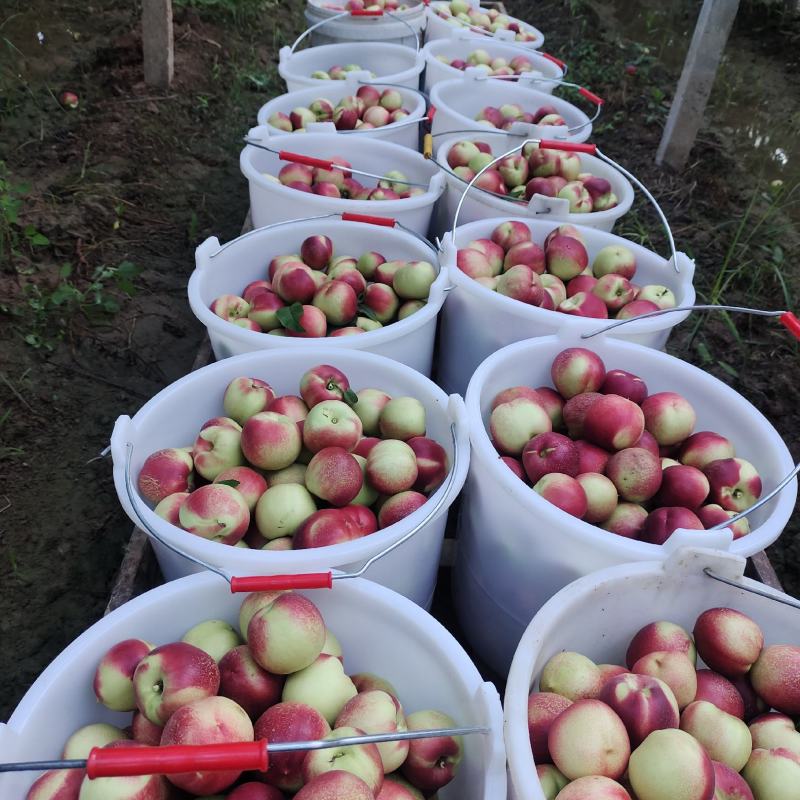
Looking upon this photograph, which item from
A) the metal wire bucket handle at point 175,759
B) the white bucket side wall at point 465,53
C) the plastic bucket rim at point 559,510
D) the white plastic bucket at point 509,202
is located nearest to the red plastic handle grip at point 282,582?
the metal wire bucket handle at point 175,759

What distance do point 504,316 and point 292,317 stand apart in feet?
2.20

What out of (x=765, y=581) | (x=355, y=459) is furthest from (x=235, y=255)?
(x=765, y=581)

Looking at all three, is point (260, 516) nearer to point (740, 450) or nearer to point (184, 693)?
point (184, 693)

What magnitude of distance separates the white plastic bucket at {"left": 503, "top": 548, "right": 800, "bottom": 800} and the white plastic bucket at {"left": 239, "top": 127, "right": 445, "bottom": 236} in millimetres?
1687

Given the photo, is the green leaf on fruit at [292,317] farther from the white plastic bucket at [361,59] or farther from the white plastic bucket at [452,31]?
the white plastic bucket at [452,31]

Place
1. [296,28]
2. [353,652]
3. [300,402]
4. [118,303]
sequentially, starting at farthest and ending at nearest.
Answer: [296,28], [118,303], [300,402], [353,652]

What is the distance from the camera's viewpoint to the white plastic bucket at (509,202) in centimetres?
267

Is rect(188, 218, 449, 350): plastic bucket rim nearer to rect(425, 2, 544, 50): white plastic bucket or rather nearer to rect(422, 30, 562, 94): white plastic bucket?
rect(422, 30, 562, 94): white plastic bucket

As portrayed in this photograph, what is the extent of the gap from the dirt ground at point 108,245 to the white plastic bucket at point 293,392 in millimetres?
837

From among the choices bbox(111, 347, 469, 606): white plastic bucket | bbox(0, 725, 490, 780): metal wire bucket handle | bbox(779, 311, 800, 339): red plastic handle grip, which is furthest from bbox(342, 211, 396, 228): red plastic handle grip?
bbox(0, 725, 490, 780): metal wire bucket handle

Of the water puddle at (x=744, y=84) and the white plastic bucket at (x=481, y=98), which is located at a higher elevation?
the white plastic bucket at (x=481, y=98)

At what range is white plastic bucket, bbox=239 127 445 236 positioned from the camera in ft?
8.55

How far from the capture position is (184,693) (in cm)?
121

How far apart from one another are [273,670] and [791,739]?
98cm
